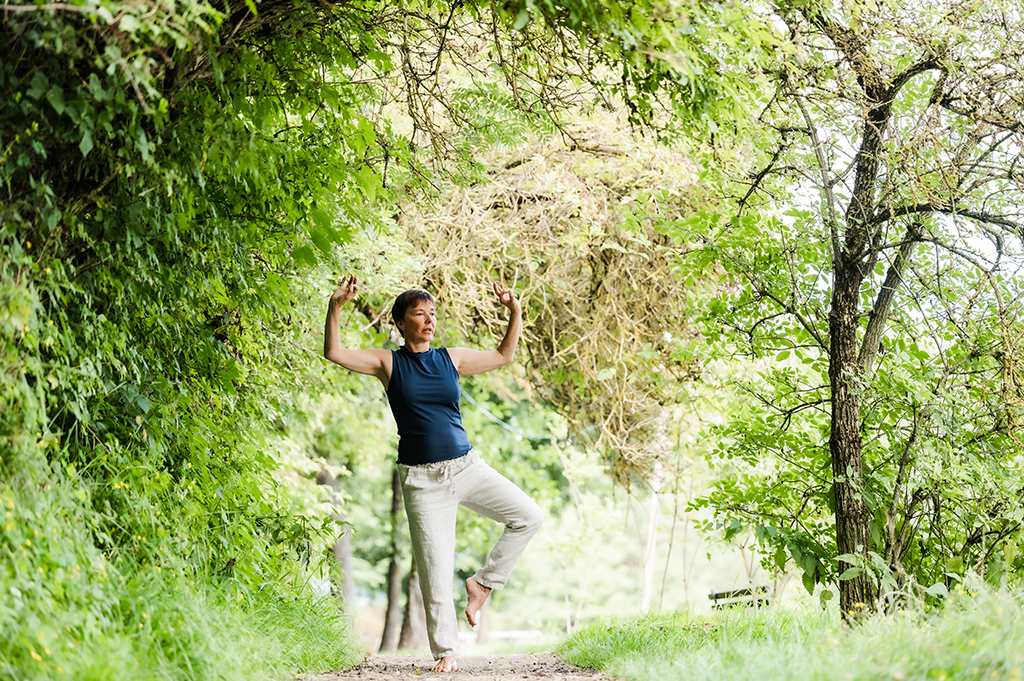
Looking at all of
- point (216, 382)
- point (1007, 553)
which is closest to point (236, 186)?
point (216, 382)

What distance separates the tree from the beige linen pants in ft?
4.05

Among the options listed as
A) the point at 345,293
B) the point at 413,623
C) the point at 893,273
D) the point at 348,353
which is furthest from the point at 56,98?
the point at 413,623

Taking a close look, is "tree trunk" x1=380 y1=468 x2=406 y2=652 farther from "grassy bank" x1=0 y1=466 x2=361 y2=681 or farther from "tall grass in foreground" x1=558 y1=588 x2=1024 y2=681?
"grassy bank" x1=0 y1=466 x2=361 y2=681

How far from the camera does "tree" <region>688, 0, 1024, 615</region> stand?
406 cm

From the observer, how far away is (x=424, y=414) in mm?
4316

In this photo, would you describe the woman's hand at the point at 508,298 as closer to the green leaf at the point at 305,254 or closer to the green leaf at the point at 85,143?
the green leaf at the point at 305,254

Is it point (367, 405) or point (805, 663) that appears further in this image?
point (367, 405)

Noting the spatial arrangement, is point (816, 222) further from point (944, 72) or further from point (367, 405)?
point (367, 405)

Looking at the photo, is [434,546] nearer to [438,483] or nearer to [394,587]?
[438,483]

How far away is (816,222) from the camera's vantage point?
4.48 meters

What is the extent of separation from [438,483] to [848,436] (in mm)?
2121

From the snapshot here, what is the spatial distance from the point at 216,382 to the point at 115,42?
6.85 feet

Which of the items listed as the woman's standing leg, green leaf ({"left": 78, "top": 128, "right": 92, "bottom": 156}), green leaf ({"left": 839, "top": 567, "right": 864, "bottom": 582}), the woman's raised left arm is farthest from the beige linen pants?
green leaf ({"left": 78, "top": 128, "right": 92, "bottom": 156})

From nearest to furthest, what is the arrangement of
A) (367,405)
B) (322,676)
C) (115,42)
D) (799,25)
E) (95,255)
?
(115,42), (95,255), (322,676), (799,25), (367,405)
